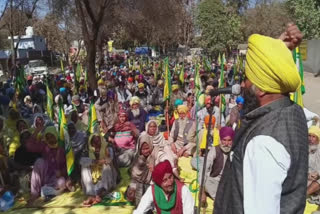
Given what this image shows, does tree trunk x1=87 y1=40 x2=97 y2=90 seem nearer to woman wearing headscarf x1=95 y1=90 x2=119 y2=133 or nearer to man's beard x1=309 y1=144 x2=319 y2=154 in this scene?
woman wearing headscarf x1=95 y1=90 x2=119 y2=133

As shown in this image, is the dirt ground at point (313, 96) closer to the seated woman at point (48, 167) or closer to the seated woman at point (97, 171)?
the seated woman at point (97, 171)

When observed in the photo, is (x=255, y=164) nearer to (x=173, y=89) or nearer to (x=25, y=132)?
(x=25, y=132)

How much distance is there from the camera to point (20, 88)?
35.0ft

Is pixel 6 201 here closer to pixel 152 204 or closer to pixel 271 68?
pixel 152 204

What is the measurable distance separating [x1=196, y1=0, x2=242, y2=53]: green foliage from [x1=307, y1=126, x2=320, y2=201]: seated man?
29464mm

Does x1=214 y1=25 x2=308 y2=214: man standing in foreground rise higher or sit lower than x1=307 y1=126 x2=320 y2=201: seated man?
higher

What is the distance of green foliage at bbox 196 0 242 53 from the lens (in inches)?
1313

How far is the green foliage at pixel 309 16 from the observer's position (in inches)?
834

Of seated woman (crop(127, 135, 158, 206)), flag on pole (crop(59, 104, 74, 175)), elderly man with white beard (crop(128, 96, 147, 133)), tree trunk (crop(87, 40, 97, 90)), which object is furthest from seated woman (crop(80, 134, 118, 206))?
tree trunk (crop(87, 40, 97, 90))

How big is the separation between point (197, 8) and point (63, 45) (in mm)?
15376

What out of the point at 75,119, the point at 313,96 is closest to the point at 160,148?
the point at 75,119

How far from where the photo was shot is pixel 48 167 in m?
5.09

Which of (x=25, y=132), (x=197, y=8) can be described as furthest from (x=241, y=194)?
(x=197, y=8)

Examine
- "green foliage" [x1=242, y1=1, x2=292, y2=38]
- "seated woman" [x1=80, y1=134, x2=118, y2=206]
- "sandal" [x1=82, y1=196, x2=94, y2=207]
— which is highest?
"green foliage" [x1=242, y1=1, x2=292, y2=38]
